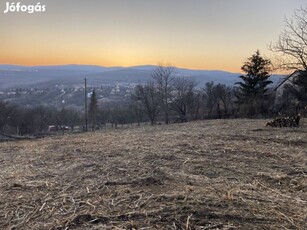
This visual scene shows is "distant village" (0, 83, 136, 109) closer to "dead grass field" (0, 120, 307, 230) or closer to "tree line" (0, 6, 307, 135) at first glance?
"tree line" (0, 6, 307, 135)

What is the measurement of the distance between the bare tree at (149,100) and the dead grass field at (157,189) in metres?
39.8

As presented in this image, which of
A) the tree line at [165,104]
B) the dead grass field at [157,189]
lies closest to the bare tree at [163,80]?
the tree line at [165,104]

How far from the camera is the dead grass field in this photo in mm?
2855

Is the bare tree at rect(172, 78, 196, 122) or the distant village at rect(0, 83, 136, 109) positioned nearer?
the bare tree at rect(172, 78, 196, 122)

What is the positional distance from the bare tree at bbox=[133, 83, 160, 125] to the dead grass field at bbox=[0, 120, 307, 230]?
3979 cm

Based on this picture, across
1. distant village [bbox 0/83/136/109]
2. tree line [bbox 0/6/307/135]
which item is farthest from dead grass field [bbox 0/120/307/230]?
distant village [bbox 0/83/136/109]

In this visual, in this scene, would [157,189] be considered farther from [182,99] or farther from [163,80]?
[163,80]

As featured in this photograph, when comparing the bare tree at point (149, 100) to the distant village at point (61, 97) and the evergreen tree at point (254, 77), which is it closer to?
the evergreen tree at point (254, 77)

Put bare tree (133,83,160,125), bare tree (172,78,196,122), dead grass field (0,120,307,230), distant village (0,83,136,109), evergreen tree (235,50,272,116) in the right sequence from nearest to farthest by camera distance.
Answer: dead grass field (0,120,307,230) → evergreen tree (235,50,272,116) → bare tree (172,78,196,122) → bare tree (133,83,160,125) → distant village (0,83,136,109)

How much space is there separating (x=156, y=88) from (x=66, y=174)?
4521cm

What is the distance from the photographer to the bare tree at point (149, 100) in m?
46.4

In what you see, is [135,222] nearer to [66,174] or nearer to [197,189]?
[197,189]

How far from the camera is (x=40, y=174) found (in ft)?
15.6

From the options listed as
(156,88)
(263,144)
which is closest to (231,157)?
(263,144)
